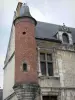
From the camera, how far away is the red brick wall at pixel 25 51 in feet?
46.7

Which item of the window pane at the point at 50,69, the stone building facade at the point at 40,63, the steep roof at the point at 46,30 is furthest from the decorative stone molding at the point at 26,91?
the steep roof at the point at 46,30

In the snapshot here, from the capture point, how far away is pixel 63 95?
15.0 metres

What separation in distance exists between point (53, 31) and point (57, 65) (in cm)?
388

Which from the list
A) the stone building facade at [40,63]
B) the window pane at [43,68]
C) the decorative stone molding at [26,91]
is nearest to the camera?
the decorative stone molding at [26,91]

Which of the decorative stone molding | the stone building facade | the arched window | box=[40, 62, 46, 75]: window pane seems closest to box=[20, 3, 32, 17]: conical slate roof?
the stone building facade

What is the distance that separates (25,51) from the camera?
14.8 m

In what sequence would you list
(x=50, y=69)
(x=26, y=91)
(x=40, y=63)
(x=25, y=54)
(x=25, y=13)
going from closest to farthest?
(x=26, y=91), (x=25, y=54), (x=40, y=63), (x=50, y=69), (x=25, y=13)

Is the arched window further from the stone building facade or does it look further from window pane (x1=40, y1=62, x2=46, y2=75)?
window pane (x1=40, y1=62, x2=46, y2=75)

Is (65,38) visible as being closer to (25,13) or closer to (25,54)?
(25,13)

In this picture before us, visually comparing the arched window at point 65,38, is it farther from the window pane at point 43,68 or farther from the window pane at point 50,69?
the window pane at point 43,68

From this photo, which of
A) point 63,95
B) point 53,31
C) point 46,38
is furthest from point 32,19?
point 63,95

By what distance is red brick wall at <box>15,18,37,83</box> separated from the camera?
1423 centimetres

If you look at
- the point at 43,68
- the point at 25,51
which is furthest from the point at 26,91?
the point at 25,51

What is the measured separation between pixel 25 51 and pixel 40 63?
1513 mm
